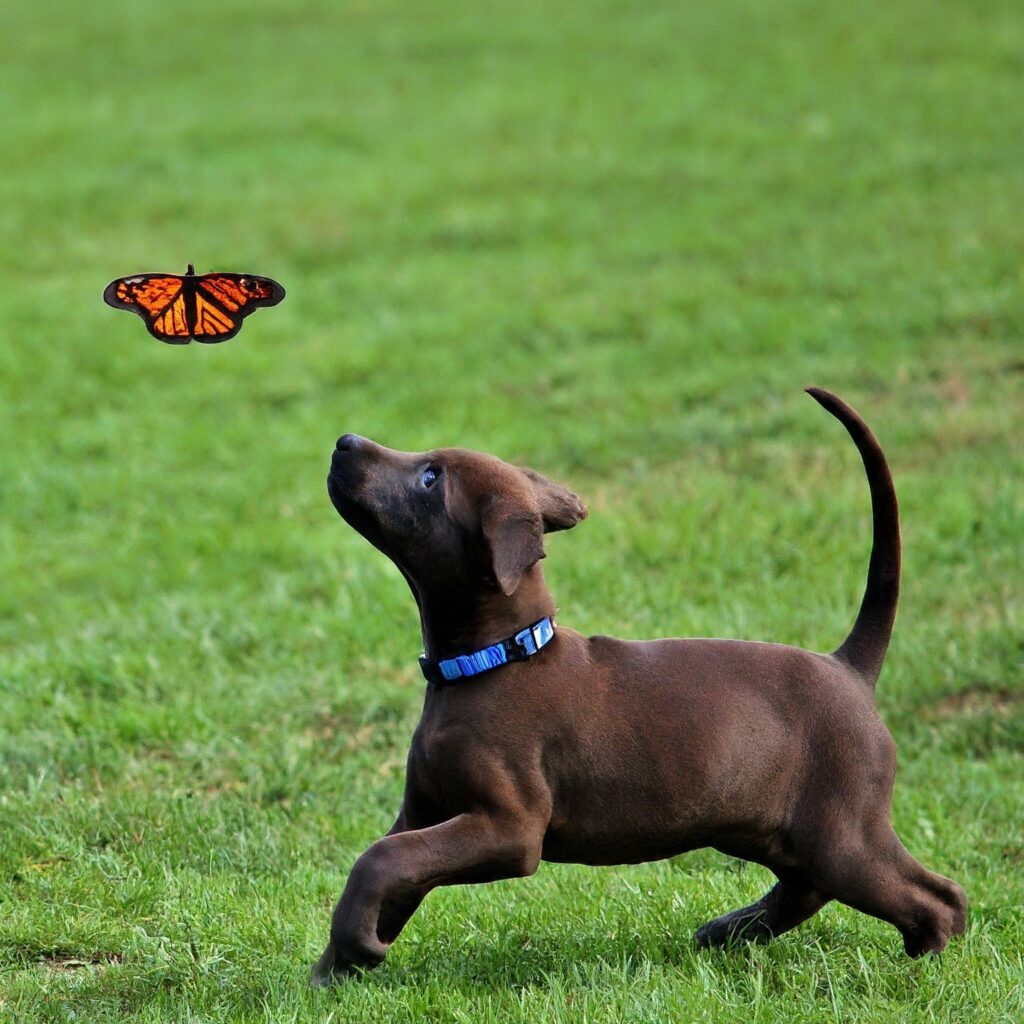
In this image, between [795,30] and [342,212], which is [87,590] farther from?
[795,30]

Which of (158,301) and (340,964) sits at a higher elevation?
(158,301)

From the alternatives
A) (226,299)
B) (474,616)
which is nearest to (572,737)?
(474,616)

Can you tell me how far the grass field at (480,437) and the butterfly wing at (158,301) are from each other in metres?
1.66

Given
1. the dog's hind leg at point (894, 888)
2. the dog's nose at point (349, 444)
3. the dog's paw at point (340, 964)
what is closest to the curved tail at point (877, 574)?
the dog's hind leg at point (894, 888)

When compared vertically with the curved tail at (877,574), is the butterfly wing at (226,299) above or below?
above

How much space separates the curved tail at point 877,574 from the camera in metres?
4.37

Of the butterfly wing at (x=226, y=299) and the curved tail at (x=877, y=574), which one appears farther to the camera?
the curved tail at (x=877, y=574)

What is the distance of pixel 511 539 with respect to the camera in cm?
384

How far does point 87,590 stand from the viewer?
29.2 ft

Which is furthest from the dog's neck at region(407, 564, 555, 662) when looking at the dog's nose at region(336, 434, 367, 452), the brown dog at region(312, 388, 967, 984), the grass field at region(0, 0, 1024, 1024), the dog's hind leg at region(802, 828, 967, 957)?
the dog's hind leg at region(802, 828, 967, 957)

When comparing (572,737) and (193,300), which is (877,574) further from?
(193,300)

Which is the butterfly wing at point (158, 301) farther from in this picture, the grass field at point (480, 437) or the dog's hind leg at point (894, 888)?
the dog's hind leg at point (894, 888)

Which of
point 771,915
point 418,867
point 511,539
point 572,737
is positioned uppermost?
point 511,539

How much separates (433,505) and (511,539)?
244mm
